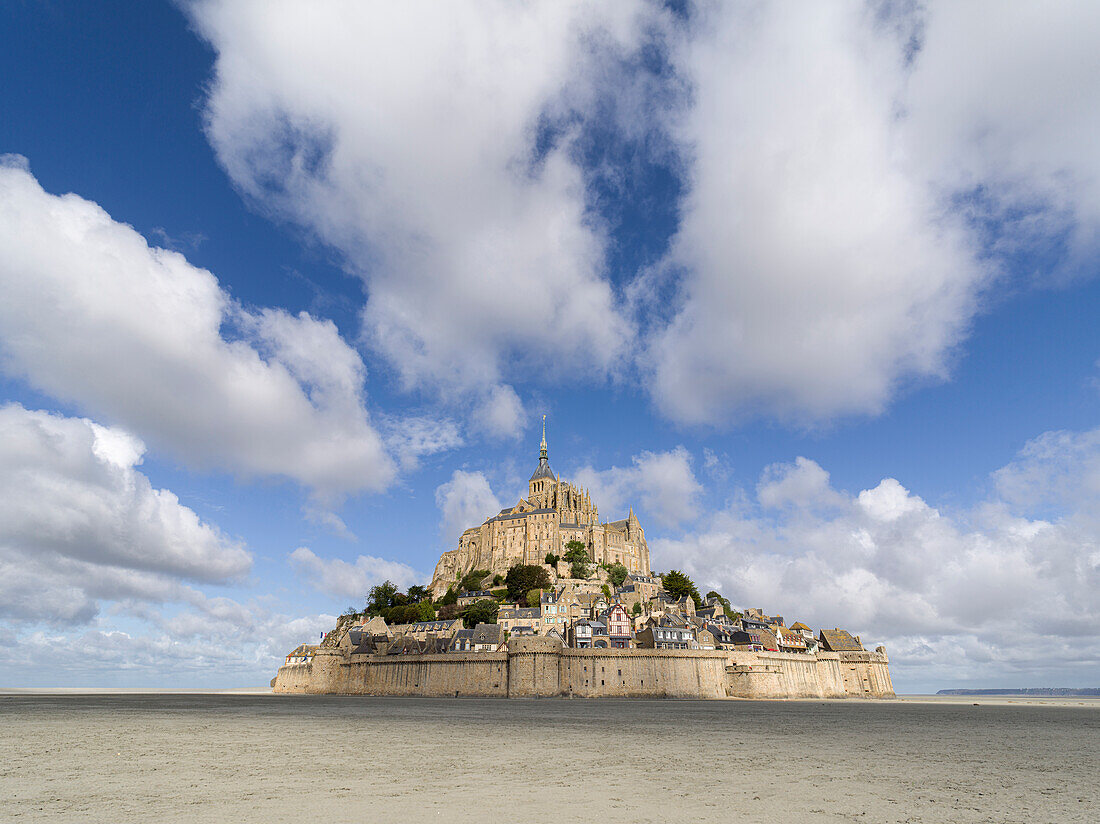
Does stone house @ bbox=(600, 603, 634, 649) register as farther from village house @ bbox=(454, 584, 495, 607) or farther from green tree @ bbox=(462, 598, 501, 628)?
village house @ bbox=(454, 584, 495, 607)

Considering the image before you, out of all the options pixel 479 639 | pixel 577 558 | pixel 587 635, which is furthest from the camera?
pixel 577 558

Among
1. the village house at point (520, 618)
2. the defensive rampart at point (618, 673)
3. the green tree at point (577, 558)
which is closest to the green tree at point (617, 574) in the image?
the green tree at point (577, 558)

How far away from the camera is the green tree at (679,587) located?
113375 millimetres

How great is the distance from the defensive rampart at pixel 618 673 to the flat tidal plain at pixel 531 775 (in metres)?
36.7

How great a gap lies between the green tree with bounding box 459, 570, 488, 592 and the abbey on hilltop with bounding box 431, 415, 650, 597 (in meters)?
1.82

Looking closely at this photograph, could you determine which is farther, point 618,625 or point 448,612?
point 448,612

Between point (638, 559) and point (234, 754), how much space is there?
374ft

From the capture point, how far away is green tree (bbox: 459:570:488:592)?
395 feet

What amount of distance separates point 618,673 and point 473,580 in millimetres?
58045

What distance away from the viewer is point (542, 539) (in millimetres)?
127500

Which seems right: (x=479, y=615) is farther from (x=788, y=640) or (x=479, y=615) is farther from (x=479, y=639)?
(x=788, y=640)

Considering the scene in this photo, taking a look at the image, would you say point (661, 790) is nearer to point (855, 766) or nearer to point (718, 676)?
point (855, 766)

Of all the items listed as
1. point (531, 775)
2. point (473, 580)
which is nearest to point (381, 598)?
point (473, 580)

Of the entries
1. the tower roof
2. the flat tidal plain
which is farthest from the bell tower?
the flat tidal plain
